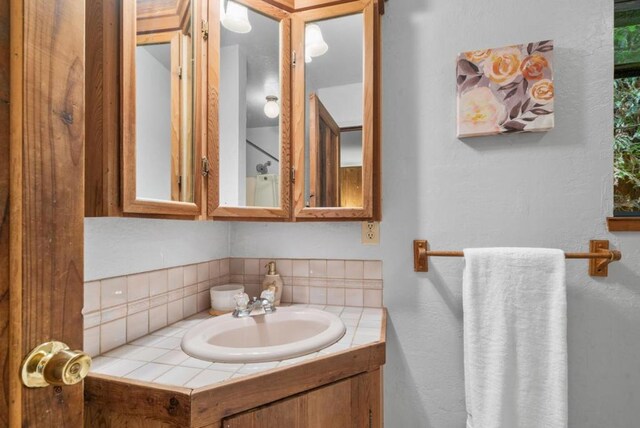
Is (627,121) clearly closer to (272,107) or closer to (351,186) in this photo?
(351,186)

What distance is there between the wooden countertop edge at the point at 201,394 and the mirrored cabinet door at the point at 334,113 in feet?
1.78

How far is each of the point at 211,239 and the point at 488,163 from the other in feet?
3.84

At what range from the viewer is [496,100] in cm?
110

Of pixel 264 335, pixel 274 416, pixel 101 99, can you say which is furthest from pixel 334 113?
pixel 274 416

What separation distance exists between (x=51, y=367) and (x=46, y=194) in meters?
0.25

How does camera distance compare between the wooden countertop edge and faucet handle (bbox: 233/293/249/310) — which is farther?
faucet handle (bbox: 233/293/249/310)

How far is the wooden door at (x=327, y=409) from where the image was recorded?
690 millimetres

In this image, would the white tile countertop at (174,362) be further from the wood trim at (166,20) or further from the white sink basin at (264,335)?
the wood trim at (166,20)

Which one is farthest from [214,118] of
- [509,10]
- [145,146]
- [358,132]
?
[509,10]

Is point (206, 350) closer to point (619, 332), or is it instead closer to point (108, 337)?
point (108, 337)

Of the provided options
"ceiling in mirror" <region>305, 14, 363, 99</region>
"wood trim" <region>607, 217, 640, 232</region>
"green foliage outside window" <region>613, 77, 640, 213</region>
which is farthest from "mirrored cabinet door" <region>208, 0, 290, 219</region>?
"green foliage outside window" <region>613, 77, 640, 213</region>

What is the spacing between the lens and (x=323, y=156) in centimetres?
113

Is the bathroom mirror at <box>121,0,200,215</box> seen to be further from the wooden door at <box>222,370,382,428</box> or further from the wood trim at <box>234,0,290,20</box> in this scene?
the wooden door at <box>222,370,382,428</box>

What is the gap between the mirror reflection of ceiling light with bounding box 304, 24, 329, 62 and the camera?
43.8 inches
